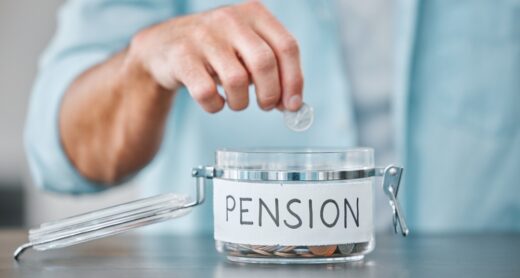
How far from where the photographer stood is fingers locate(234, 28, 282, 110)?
81 centimetres

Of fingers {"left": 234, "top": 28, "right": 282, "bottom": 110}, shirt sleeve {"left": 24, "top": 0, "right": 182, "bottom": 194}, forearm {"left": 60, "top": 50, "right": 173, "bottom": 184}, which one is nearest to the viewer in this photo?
fingers {"left": 234, "top": 28, "right": 282, "bottom": 110}

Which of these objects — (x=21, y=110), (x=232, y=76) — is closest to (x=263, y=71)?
(x=232, y=76)

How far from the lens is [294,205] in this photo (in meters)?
0.69

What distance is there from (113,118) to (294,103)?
563mm

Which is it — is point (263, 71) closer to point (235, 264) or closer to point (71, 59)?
point (235, 264)

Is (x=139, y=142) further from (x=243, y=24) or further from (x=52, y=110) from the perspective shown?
(x=243, y=24)

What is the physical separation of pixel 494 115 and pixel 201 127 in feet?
1.64

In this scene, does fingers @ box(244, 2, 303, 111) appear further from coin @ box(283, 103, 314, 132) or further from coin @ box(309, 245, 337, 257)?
coin @ box(309, 245, 337, 257)

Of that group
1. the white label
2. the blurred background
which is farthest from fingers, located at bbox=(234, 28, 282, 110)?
the blurred background

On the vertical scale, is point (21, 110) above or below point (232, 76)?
below

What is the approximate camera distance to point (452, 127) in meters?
1.55

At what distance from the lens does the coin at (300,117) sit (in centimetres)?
83

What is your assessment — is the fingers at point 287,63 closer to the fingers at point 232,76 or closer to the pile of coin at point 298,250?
the fingers at point 232,76

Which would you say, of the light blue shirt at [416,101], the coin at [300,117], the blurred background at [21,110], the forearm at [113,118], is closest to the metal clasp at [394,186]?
the coin at [300,117]
